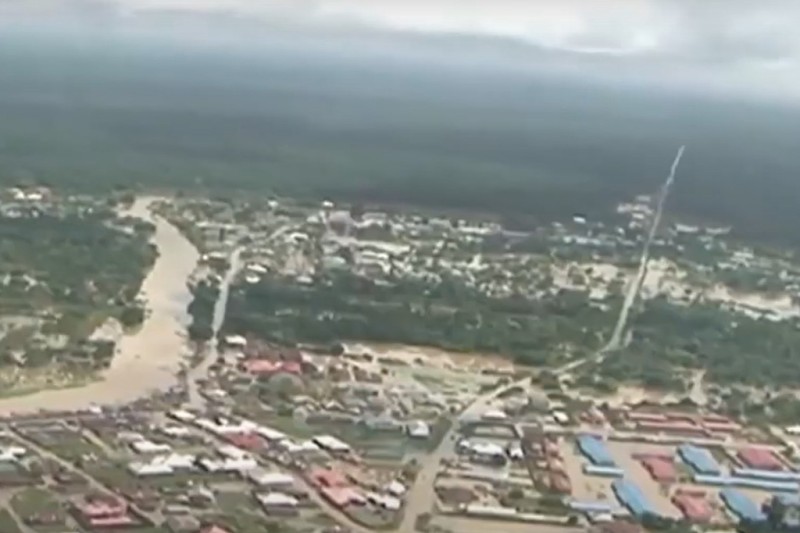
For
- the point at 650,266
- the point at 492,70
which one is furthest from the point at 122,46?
the point at 650,266

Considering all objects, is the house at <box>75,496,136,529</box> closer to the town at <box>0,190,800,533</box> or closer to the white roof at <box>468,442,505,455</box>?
the town at <box>0,190,800,533</box>

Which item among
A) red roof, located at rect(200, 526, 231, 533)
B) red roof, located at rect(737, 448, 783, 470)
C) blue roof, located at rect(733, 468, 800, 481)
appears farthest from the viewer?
red roof, located at rect(737, 448, 783, 470)

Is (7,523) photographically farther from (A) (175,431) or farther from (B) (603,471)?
(B) (603,471)

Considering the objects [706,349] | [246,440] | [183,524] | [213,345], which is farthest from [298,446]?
[706,349]

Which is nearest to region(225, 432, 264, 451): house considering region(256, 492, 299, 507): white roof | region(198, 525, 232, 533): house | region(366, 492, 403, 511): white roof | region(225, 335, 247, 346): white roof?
region(256, 492, 299, 507): white roof

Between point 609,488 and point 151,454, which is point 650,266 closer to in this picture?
point 609,488
